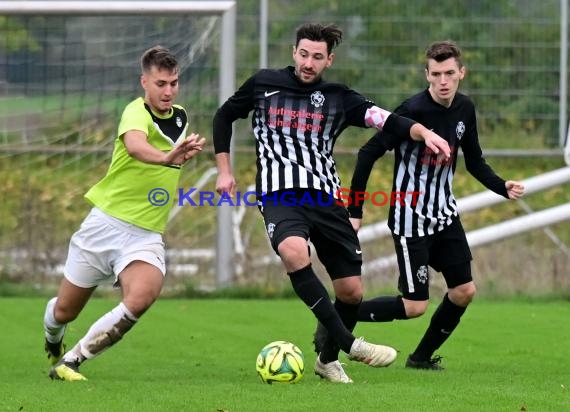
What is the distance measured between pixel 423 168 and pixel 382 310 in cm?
102

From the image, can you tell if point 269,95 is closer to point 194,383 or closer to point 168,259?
point 194,383

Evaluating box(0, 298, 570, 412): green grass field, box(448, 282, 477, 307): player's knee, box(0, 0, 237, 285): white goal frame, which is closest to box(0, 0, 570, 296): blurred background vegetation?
box(0, 0, 237, 285): white goal frame

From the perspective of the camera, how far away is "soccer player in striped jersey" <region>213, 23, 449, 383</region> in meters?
7.98

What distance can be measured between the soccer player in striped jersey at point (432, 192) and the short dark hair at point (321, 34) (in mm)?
714

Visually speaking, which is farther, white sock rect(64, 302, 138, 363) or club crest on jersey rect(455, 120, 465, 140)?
club crest on jersey rect(455, 120, 465, 140)

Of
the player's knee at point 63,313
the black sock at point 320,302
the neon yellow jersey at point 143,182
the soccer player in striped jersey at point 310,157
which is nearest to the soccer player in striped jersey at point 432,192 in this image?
the soccer player in striped jersey at point 310,157

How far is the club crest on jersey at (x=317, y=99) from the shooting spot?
817cm

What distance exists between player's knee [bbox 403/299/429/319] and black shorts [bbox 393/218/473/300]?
1.9 inches

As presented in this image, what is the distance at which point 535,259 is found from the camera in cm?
1480

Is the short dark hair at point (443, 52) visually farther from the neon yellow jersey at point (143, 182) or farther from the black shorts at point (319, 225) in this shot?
the neon yellow jersey at point (143, 182)

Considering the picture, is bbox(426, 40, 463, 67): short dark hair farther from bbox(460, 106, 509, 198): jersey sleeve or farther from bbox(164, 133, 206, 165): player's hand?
bbox(164, 133, 206, 165): player's hand

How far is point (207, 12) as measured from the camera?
1438cm

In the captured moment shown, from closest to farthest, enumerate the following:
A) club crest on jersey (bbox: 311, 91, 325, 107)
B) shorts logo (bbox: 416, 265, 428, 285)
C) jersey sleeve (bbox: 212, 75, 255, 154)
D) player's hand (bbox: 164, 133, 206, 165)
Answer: player's hand (bbox: 164, 133, 206, 165) → club crest on jersey (bbox: 311, 91, 325, 107) → jersey sleeve (bbox: 212, 75, 255, 154) → shorts logo (bbox: 416, 265, 428, 285)

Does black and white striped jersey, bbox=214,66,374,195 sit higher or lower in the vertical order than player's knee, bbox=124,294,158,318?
higher
